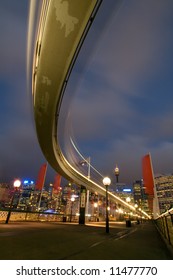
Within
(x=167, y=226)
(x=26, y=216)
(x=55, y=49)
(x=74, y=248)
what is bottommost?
(x=74, y=248)

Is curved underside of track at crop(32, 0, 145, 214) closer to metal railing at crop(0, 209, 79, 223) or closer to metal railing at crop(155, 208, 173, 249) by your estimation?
metal railing at crop(155, 208, 173, 249)

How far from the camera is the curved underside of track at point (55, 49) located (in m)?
5.07

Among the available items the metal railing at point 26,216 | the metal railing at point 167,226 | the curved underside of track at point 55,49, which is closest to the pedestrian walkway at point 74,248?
the metal railing at point 167,226

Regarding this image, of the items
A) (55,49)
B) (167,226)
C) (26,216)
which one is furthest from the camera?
(26,216)

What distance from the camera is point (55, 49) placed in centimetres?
635

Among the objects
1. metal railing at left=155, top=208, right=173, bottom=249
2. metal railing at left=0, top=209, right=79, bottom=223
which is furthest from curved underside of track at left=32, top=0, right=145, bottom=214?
metal railing at left=0, top=209, right=79, bottom=223

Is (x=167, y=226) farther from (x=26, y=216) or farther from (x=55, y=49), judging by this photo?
(x=26, y=216)

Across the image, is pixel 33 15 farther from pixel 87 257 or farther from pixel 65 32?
pixel 87 257

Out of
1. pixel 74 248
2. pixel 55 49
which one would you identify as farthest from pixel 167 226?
pixel 55 49

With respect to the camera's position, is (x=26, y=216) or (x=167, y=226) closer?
(x=167, y=226)

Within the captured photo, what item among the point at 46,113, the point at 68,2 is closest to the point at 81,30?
the point at 68,2

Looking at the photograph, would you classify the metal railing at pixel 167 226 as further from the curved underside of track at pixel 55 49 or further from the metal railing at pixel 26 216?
the metal railing at pixel 26 216
